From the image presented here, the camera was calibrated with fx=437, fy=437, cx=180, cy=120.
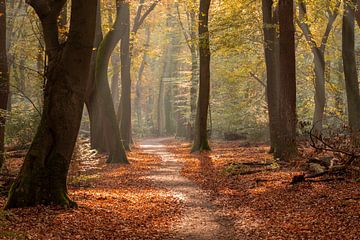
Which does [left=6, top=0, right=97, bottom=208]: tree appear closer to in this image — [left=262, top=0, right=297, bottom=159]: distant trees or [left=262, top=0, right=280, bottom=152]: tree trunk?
[left=262, top=0, right=297, bottom=159]: distant trees

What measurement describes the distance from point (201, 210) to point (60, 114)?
3.78 m

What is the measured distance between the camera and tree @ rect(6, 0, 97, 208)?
889cm

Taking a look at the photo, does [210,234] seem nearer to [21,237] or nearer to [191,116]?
[21,237]

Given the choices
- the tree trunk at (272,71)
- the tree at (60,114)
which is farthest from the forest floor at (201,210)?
the tree trunk at (272,71)

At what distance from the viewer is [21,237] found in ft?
21.4

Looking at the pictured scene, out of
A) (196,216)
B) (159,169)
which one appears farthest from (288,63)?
(196,216)

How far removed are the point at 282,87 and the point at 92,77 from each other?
10515 millimetres

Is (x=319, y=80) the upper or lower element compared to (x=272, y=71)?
upper

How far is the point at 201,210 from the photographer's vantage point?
992cm

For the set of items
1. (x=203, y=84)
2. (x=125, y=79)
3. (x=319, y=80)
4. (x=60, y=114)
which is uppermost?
(x=125, y=79)

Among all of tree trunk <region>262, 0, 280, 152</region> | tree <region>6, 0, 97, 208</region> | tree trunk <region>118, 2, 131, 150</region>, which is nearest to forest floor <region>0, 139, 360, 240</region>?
tree <region>6, 0, 97, 208</region>

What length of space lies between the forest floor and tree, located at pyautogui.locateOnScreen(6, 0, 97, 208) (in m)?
0.56

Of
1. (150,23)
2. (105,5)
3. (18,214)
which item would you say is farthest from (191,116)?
(18,214)

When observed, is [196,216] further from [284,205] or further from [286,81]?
[286,81]
